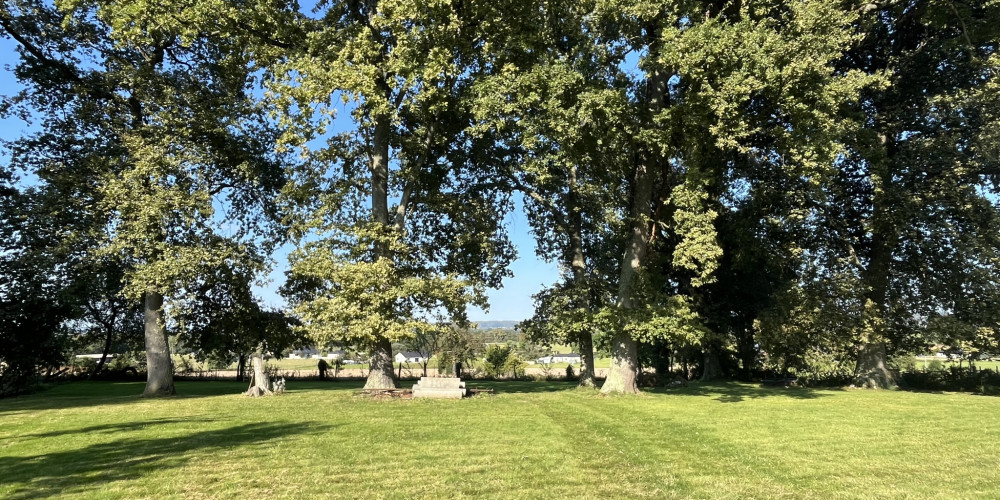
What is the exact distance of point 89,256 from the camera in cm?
1769

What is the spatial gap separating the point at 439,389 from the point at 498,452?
8833 millimetres

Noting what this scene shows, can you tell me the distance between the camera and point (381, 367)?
1848 cm

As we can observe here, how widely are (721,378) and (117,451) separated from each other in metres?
26.6

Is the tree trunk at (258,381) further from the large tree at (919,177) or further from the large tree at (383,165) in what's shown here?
the large tree at (919,177)

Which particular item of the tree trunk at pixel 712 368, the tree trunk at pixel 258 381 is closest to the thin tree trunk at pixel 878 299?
the tree trunk at pixel 712 368

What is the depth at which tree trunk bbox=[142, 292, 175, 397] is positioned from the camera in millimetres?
18234

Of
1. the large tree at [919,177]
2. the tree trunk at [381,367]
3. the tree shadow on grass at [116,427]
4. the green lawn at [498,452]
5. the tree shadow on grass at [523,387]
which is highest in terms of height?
the large tree at [919,177]

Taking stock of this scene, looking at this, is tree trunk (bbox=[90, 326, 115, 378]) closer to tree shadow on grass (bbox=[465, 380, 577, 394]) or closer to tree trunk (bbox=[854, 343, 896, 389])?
tree shadow on grass (bbox=[465, 380, 577, 394])

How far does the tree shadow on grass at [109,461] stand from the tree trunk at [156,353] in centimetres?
927

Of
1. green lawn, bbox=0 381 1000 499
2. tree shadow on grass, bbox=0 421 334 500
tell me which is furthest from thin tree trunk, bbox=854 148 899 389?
tree shadow on grass, bbox=0 421 334 500

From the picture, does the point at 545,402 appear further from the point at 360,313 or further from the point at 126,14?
the point at 126,14

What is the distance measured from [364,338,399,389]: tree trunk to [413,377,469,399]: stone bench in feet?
7.36

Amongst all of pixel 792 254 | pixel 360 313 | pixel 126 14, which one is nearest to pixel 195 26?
pixel 126 14

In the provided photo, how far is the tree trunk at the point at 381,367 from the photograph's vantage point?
18.3 meters
